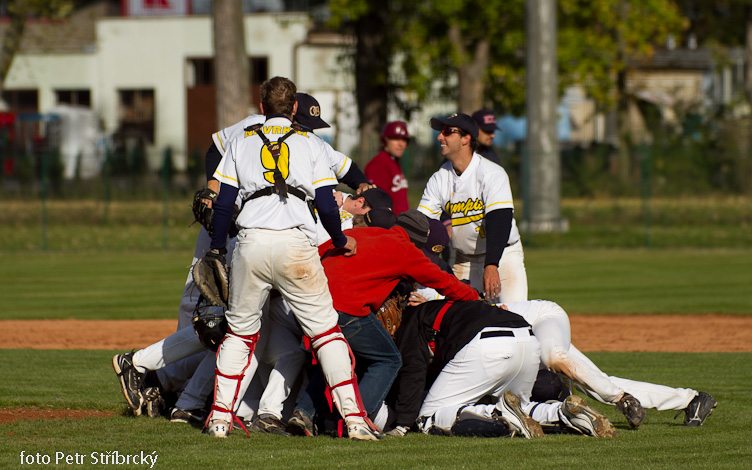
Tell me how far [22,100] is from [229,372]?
146 ft

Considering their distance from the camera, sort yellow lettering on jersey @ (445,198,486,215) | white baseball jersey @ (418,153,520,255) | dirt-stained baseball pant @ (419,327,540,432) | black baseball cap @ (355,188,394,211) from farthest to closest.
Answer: yellow lettering on jersey @ (445,198,486,215) < white baseball jersey @ (418,153,520,255) < black baseball cap @ (355,188,394,211) < dirt-stained baseball pant @ (419,327,540,432)

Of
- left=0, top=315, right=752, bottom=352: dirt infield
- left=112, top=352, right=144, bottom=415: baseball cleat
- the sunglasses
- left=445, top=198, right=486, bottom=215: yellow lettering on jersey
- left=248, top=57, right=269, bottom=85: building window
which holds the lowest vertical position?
left=0, top=315, right=752, bottom=352: dirt infield

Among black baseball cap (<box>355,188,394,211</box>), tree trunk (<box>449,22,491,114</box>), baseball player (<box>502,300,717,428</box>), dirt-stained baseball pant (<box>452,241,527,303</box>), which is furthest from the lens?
tree trunk (<box>449,22,491,114</box>)

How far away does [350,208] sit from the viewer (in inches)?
267

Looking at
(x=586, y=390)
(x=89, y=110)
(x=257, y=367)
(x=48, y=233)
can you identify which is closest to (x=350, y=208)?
(x=257, y=367)

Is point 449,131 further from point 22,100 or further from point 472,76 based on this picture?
point 22,100

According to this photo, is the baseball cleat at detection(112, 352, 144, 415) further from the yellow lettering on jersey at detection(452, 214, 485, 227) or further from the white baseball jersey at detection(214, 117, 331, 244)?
the yellow lettering on jersey at detection(452, 214, 485, 227)

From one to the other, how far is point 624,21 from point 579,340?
2274 cm

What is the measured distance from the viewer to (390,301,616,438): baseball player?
5.76 metres

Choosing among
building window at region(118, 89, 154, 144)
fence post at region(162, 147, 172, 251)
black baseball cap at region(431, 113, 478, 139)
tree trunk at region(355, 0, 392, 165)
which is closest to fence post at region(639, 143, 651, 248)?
tree trunk at region(355, 0, 392, 165)

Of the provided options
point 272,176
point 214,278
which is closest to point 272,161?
point 272,176

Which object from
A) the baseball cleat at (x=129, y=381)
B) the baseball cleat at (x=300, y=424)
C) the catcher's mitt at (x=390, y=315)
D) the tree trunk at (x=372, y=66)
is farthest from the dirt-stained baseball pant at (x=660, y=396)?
the tree trunk at (x=372, y=66)

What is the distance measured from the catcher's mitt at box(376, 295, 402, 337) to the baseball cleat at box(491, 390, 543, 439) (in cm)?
85

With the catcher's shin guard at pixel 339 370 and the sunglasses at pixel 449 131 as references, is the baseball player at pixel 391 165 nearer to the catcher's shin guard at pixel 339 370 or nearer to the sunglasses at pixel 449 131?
the sunglasses at pixel 449 131
